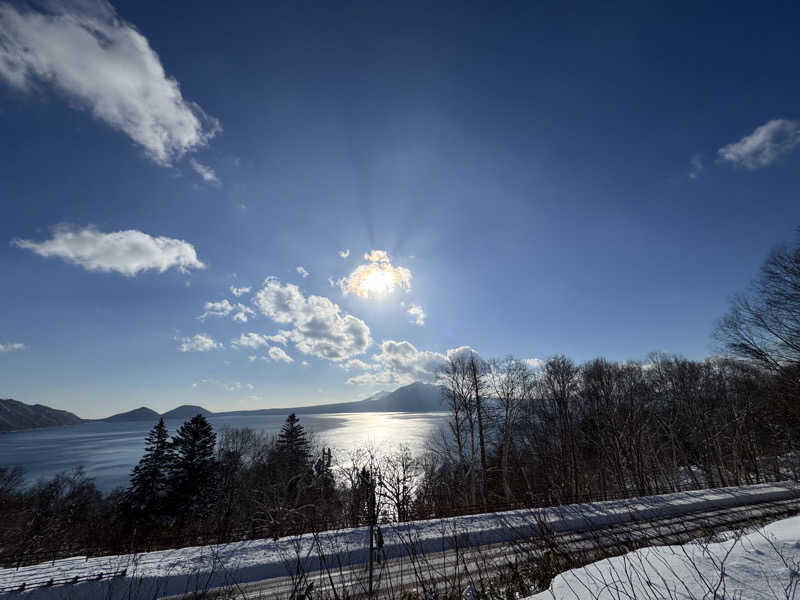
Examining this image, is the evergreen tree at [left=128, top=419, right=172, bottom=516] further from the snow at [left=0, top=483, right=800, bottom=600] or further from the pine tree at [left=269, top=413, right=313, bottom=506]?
the snow at [left=0, top=483, right=800, bottom=600]

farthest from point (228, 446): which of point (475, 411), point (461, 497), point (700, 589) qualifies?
point (700, 589)

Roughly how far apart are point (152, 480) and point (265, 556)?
87.3 feet

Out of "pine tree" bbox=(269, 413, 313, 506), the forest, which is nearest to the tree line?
the forest

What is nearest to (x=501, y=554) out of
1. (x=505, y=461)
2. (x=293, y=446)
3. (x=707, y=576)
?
(x=707, y=576)

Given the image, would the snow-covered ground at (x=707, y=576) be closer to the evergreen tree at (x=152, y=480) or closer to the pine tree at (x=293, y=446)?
the pine tree at (x=293, y=446)

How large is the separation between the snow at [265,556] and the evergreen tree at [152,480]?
22.1 metres

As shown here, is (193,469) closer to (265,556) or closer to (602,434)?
(265,556)

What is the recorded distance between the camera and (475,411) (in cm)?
2506

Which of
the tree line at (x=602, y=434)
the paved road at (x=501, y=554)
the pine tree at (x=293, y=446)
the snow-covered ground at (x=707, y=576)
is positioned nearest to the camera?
the snow-covered ground at (x=707, y=576)

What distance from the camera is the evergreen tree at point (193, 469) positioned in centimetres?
2972

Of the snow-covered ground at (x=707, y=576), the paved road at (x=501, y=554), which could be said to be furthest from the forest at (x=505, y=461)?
the snow-covered ground at (x=707, y=576)

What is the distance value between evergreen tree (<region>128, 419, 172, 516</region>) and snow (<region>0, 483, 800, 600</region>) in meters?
22.1

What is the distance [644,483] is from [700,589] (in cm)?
3018

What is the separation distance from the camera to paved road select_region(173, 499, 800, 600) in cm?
834
